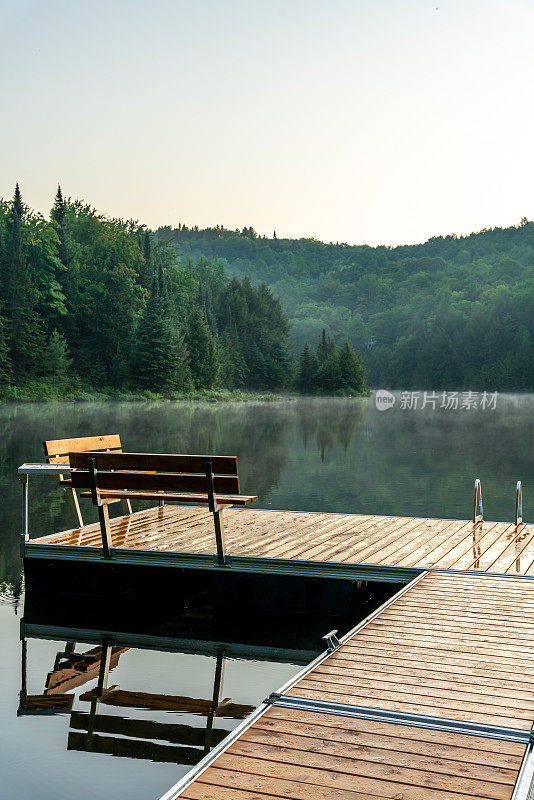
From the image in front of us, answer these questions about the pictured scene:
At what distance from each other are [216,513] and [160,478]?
70 centimetres

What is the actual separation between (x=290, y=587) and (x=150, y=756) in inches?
120

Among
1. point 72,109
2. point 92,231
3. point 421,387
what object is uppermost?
point 72,109

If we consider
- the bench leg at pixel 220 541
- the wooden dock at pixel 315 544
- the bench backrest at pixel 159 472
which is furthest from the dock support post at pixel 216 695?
the bench backrest at pixel 159 472

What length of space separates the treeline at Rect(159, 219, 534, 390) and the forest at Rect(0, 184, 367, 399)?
53.9 meters

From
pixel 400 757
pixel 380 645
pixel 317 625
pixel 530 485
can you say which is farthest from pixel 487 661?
pixel 530 485

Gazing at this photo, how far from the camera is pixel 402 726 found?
4.25 meters

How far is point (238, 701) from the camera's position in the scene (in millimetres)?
6086

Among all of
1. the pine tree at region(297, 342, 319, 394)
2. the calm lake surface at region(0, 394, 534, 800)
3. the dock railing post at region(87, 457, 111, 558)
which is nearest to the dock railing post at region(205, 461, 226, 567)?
the calm lake surface at region(0, 394, 534, 800)

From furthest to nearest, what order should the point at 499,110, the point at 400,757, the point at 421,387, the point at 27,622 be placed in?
1. the point at 421,387
2. the point at 499,110
3. the point at 27,622
4. the point at 400,757

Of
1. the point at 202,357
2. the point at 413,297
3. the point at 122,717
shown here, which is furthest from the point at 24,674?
the point at 413,297

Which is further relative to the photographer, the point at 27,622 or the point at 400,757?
the point at 27,622

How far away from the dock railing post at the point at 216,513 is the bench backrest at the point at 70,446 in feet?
6.50

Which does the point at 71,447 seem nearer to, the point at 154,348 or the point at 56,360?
the point at 56,360

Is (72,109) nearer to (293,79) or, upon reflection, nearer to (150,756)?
(293,79)
